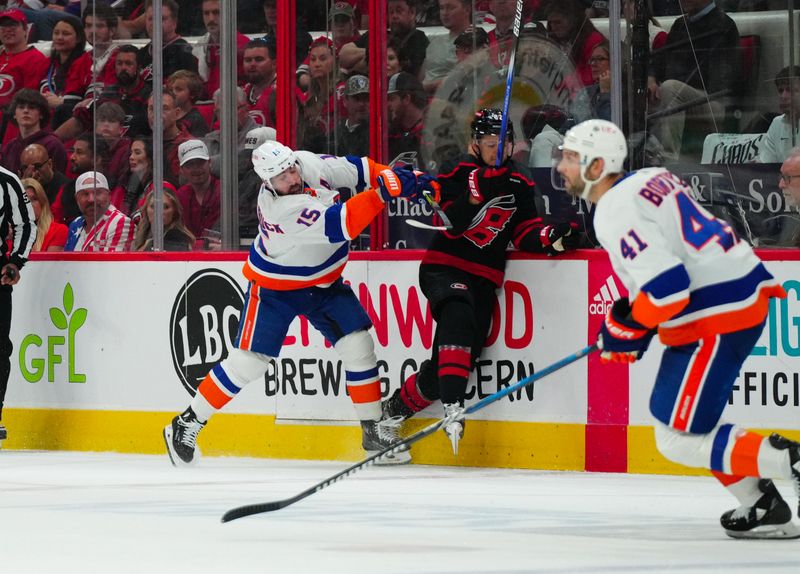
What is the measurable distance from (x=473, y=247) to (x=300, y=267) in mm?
720

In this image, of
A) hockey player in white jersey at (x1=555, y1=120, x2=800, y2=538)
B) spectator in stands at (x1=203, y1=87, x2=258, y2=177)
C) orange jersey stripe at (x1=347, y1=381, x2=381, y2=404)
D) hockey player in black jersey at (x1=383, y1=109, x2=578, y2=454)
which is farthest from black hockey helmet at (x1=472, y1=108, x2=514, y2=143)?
hockey player in white jersey at (x1=555, y1=120, x2=800, y2=538)

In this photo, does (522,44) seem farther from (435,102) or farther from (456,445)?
(456,445)

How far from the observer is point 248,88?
26.0 ft

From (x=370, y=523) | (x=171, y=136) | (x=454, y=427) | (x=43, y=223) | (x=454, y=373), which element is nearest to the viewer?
(x=370, y=523)

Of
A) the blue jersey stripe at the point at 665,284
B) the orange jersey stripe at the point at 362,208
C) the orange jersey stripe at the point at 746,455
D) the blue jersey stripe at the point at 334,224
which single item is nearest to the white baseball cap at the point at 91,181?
the blue jersey stripe at the point at 334,224

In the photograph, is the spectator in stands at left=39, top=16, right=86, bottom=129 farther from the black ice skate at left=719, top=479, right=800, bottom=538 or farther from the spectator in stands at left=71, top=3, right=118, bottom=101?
the black ice skate at left=719, top=479, right=800, bottom=538

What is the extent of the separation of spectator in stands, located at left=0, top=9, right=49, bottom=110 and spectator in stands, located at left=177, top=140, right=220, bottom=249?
1.21m

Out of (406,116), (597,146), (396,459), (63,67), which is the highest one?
(63,67)

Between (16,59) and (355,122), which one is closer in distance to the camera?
(355,122)

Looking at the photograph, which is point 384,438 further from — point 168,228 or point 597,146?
point 597,146

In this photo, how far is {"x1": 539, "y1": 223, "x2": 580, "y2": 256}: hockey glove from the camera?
21.6ft

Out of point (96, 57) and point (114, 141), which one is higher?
point (96, 57)

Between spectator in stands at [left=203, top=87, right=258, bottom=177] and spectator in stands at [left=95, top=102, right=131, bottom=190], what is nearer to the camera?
spectator in stands at [left=203, top=87, right=258, bottom=177]

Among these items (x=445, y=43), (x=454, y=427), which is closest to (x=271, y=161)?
(x=445, y=43)
